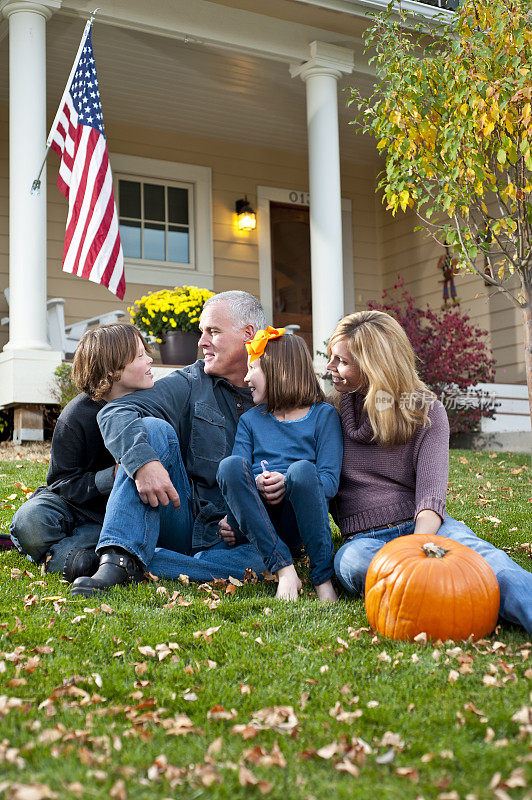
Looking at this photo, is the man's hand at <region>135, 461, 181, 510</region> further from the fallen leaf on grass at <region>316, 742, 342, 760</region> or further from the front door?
the front door

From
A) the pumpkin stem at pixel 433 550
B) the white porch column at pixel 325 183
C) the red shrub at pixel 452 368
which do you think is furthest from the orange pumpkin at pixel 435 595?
the white porch column at pixel 325 183

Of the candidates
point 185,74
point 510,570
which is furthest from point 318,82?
point 510,570

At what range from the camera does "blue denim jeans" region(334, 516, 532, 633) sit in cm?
253

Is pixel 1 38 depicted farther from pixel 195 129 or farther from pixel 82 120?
pixel 195 129

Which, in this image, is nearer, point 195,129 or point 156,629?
point 156,629

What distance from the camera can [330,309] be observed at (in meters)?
7.99

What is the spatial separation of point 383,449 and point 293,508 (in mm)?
407

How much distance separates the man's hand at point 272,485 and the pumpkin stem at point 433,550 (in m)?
0.60

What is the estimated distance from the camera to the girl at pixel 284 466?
288 cm

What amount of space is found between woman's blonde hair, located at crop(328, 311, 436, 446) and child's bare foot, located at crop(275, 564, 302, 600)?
1.87ft

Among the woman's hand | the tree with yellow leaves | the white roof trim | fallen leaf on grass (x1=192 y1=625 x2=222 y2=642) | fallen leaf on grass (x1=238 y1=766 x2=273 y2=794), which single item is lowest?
fallen leaf on grass (x1=238 y1=766 x2=273 y2=794)

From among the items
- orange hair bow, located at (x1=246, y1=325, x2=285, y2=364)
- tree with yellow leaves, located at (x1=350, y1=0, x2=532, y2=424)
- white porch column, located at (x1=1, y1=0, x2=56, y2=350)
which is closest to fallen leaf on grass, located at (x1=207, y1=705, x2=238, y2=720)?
orange hair bow, located at (x1=246, y1=325, x2=285, y2=364)

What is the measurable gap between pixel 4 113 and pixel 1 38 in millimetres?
1398

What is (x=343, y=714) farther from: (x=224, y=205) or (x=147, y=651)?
(x=224, y=205)
